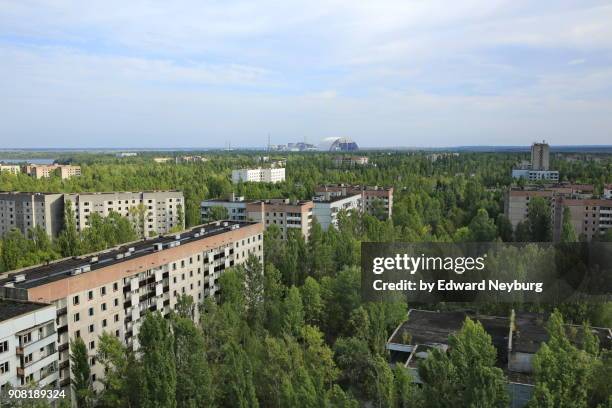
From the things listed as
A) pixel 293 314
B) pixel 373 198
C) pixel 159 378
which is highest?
pixel 373 198

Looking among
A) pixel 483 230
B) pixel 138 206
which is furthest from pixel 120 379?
pixel 138 206

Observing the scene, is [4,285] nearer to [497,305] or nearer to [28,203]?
[497,305]

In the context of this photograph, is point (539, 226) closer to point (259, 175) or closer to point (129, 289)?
point (129, 289)

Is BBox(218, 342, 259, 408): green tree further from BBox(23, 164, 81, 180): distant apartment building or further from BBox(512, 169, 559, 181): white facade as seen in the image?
BBox(23, 164, 81, 180): distant apartment building

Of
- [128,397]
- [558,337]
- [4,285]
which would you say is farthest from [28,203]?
[558,337]

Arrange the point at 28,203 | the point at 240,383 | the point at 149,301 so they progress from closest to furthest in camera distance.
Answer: the point at 240,383 < the point at 149,301 < the point at 28,203

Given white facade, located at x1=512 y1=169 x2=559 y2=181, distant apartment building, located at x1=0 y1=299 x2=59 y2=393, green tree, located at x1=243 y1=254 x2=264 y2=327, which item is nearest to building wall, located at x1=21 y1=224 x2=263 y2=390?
distant apartment building, located at x1=0 y1=299 x2=59 y2=393
